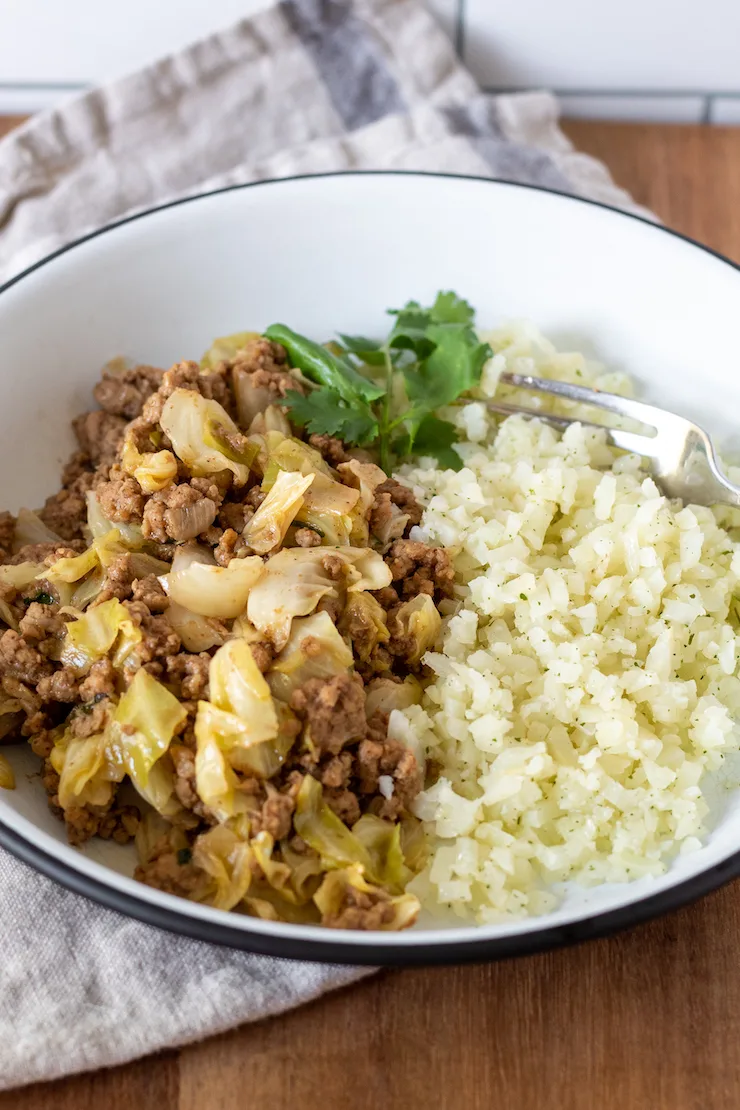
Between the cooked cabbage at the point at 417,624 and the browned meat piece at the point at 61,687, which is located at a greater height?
the browned meat piece at the point at 61,687

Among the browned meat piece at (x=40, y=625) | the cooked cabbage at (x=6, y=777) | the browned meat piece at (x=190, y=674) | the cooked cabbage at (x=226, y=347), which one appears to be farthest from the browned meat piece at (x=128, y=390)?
the cooked cabbage at (x=6, y=777)

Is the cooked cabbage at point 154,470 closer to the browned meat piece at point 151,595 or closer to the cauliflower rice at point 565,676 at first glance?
the browned meat piece at point 151,595

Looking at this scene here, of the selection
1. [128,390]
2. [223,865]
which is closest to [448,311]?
[128,390]

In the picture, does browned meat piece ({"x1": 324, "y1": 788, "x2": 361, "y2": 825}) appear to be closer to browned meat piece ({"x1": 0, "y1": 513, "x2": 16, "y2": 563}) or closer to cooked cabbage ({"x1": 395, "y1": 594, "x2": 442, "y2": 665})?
cooked cabbage ({"x1": 395, "y1": 594, "x2": 442, "y2": 665})

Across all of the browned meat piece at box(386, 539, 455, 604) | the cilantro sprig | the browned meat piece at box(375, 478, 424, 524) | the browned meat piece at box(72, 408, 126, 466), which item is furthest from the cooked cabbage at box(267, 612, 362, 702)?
the browned meat piece at box(72, 408, 126, 466)

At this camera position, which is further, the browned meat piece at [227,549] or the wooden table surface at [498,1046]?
the browned meat piece at [227,549]

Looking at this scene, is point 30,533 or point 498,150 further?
point 498,150

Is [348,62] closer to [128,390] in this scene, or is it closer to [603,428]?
[128,390]
